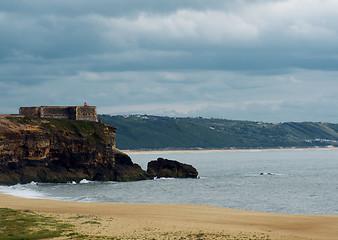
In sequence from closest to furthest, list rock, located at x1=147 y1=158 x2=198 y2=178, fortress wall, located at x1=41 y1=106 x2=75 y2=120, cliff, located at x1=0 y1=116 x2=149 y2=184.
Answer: cliff, located at x1=0 y1=116 x2=149 y2=184 → fortress wall, located at x1=41 y1=106 x2=75 y2=120 → rock, located at x1=147 y1=158 x2=198 y2=178

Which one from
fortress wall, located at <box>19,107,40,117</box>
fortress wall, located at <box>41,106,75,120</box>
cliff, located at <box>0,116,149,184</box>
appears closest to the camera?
cliff, located at <box>0,116,149,184</box>

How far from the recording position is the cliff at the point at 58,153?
6969 centimetres

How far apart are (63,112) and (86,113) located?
4161 mm

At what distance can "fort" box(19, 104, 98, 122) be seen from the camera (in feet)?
279

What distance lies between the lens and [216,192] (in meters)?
65.6

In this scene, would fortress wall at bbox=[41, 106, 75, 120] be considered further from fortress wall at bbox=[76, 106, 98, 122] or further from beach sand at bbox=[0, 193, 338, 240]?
beach sand at bbox=[0, 193, 338, 240]

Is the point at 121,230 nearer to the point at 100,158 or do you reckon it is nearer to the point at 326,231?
the point at 326,231

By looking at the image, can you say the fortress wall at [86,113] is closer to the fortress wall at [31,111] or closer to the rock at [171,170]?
the fortress wall at [31,111]

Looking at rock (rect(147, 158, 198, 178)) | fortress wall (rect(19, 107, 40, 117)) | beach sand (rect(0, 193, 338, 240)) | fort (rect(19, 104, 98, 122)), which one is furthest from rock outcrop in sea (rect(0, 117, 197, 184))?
beach sand (rect(0, 193, 338, 240))

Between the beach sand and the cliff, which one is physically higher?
the cliff

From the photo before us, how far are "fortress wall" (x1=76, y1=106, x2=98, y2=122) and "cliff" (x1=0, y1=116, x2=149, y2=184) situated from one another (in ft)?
9.69

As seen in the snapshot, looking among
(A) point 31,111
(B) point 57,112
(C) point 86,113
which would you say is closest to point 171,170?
(C) point 86,113

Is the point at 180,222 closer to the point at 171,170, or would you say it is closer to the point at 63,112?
the point at 63,112

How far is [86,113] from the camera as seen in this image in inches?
3489
